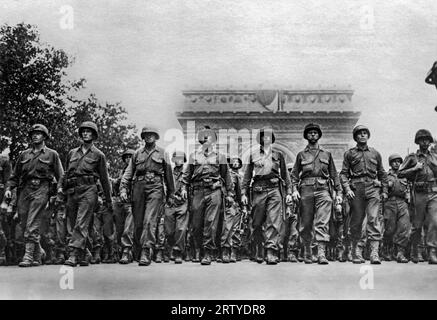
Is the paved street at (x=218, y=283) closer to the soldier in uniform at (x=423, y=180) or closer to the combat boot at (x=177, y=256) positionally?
the combat boot at (x=177, y=256)

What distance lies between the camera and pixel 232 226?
31.4 ft

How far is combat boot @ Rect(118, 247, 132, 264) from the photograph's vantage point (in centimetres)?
799

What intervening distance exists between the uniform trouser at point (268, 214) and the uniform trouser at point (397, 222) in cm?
216

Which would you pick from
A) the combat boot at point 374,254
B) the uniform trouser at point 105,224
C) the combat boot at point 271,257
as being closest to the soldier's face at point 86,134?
the uniform trouser at point 105,224

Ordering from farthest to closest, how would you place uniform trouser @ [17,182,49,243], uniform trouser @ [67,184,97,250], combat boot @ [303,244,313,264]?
combat boot @ [303,244,313,264]
uniform trouser @ [17,182,49,243]
uniform trouser @ [67,184,97,250]

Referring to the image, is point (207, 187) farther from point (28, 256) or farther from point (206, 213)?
point (28, 256)

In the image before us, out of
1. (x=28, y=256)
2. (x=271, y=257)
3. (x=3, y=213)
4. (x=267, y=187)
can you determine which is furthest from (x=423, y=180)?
(x=3, y=213)

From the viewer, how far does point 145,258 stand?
24.9 ft

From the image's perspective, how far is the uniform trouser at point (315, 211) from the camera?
7898 millimetres

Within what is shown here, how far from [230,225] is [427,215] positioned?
3000mm

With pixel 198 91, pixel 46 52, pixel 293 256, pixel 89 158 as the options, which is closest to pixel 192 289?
pixel 89 158

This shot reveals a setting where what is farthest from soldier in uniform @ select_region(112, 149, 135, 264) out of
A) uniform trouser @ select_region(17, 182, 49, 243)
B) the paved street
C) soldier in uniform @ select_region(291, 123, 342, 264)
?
soldier in uniform @ select_region(291, 123, 342, 264)

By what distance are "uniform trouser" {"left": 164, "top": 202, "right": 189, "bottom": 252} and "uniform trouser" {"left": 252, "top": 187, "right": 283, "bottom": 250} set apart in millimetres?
1114

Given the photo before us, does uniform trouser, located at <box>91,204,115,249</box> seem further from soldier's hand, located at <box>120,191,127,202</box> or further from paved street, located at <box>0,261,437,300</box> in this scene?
paved street, located at <box>0,261,437,300</box>
